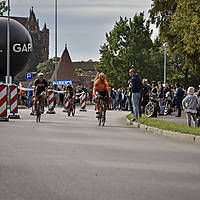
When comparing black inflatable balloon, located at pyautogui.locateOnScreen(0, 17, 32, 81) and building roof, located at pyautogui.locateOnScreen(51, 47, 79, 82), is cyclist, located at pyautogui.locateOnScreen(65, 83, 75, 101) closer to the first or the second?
black inflatable balloon, located at pyautogui.locateOnScreen(0, 17, 32, 81)

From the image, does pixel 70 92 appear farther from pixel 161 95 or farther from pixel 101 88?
pixel 101 88

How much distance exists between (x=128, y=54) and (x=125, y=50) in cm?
118

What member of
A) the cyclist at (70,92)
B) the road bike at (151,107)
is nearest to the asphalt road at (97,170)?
the road bike at (151,107)

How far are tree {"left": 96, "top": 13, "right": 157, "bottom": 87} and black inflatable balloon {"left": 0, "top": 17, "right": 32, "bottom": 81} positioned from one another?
26.7m

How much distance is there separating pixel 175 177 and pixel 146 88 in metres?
16.8

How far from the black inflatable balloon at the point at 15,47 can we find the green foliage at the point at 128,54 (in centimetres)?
2675

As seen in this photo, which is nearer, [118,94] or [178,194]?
[178,194]

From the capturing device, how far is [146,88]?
23438 mm

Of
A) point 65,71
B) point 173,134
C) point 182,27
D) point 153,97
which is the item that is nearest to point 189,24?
point 182,27

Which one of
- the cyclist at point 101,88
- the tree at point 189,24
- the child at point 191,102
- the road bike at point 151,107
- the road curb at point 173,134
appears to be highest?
the tree at point 189,24

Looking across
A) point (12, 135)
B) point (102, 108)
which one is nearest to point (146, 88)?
point (102, 108)

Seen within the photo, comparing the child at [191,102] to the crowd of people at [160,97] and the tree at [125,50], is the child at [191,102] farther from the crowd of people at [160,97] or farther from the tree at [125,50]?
the tree at [125,50]

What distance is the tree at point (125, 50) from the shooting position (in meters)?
69.9

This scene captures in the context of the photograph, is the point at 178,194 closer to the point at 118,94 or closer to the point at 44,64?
the point at 118,94
